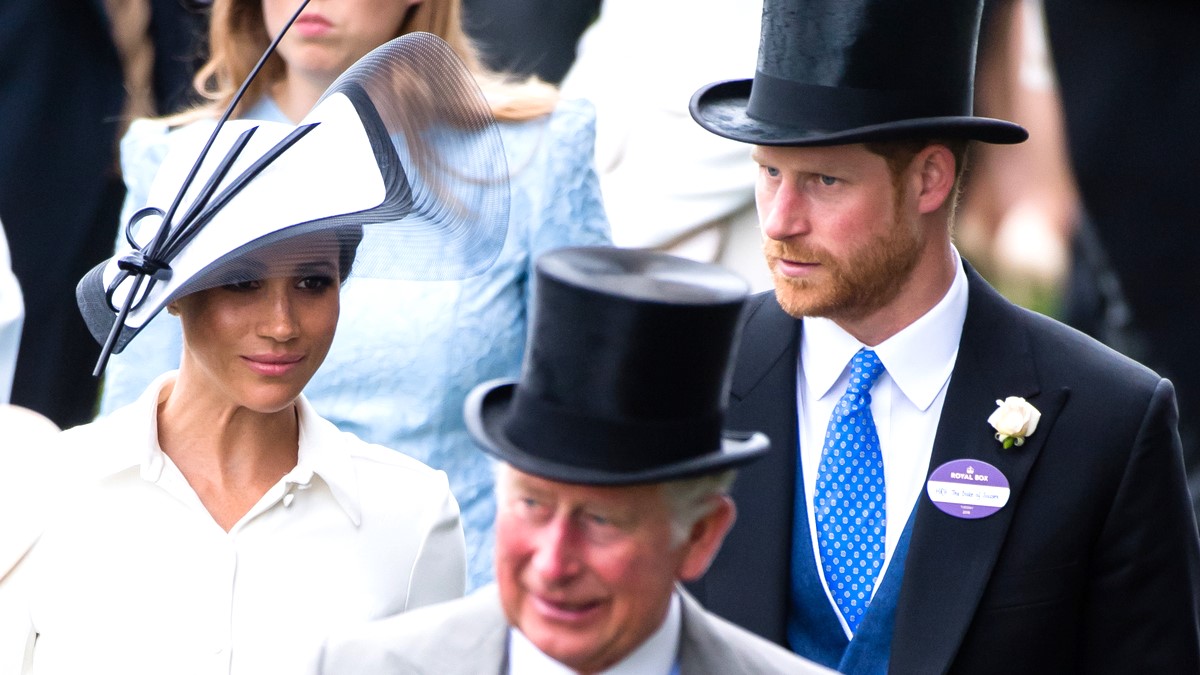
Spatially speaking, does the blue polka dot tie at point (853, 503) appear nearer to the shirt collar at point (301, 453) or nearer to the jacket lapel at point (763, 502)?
the jacket lapel at point (763, 502)

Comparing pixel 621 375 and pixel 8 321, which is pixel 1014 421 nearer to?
pixel 621 375

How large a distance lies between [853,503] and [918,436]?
0.67ft

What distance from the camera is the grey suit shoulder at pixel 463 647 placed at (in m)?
2.84

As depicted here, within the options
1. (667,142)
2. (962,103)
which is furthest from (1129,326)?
(962,103)

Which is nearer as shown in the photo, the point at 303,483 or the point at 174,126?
the point at 303,483

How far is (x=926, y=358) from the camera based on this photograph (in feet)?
12.5

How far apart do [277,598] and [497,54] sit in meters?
2.70

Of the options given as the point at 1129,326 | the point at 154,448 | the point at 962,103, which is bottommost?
the point at 1129,326

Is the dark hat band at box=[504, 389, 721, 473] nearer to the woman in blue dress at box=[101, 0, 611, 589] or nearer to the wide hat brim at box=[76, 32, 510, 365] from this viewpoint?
the wide hat brim at box=[76, 32, 510, 365]

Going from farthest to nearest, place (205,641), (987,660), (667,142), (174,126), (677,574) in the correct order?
(667,142), (174,126), (987,660), (205,641), (677,574)

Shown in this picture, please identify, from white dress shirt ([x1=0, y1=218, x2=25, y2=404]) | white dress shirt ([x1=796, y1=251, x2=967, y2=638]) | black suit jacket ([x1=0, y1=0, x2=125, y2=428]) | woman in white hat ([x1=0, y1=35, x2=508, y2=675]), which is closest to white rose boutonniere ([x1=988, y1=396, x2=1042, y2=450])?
white dress shirt ([x1=796, y1=251, x2=967, y2=638])

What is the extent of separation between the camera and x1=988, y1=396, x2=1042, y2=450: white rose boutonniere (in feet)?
12.2

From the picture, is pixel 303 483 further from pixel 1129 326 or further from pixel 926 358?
pixel 1129 326

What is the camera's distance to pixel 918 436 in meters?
3.81
